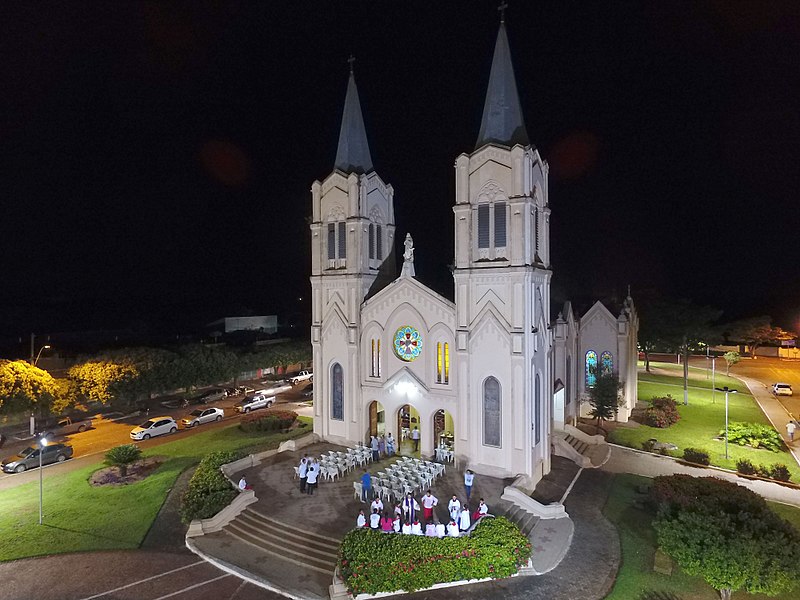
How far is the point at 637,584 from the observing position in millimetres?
15375

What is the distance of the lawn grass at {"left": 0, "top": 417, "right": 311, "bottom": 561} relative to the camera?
18.6 m

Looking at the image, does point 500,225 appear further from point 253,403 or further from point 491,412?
point 253,403

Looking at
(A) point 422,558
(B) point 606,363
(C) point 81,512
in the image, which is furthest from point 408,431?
(B) point 606,363

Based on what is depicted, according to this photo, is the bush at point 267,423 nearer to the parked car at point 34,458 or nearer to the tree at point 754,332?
the parked car at point 34,458

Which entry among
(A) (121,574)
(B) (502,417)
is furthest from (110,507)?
Answer: (B) (502,417)

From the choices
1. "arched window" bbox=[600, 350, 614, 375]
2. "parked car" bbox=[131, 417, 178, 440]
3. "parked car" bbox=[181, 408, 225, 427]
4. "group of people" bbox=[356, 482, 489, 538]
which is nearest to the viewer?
"group of people" bbox=[356, 482, 489, 538]

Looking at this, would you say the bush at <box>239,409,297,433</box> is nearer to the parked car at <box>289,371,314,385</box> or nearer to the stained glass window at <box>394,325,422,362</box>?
the stained glass window at <box>394,325,422,362</box>

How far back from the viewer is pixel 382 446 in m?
26.5

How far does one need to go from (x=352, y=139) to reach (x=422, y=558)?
23.4m

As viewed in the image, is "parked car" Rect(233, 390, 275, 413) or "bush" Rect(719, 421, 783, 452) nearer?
"bush" Rect(719, 421, 783, 452)

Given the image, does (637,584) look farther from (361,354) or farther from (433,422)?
(361,354)

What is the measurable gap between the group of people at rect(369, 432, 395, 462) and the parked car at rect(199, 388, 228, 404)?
24.3 meters

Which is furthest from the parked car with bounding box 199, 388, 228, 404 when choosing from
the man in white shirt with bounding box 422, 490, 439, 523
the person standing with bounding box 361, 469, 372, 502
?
the man in white shirt with bounding box 422, 490, 439, 523

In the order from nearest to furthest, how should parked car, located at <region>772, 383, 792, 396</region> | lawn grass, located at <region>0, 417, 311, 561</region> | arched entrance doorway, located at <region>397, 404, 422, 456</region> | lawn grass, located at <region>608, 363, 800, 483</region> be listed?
lawn grass, located at <region>0, 417, 311, 561</region>, arched entrance doorway, located at <region>397, 404, 422, 456</region>, lawn grass, located at <region>608, 363, 800, 483</region>, parked car, located at <region>772, 383, 792, 396</region>
